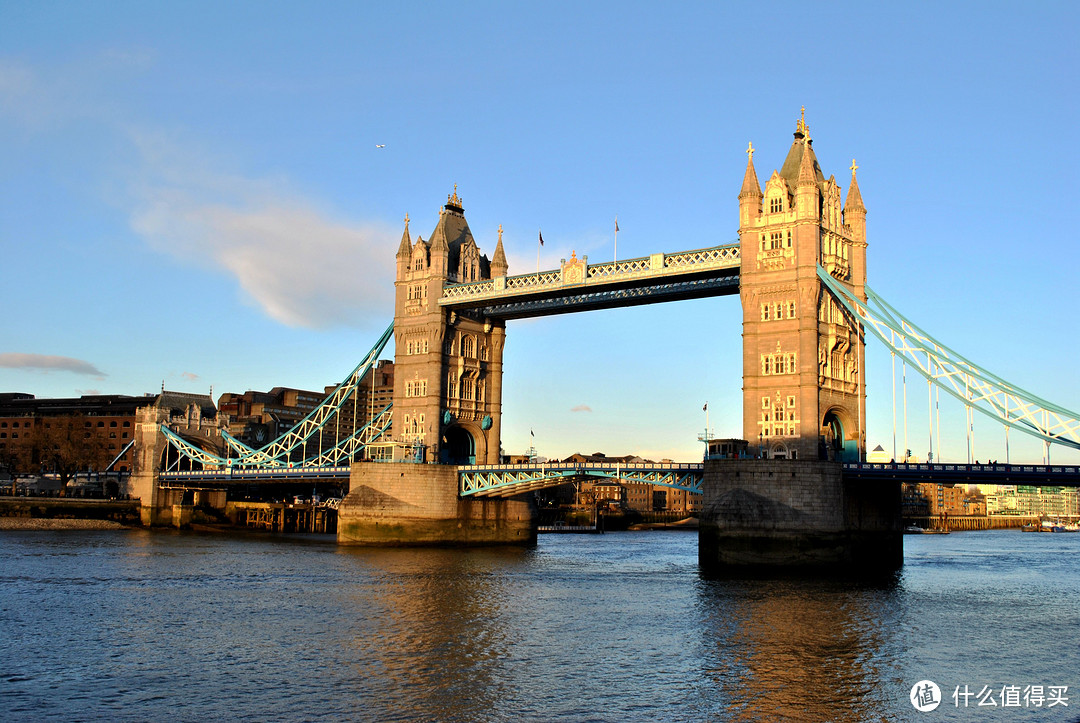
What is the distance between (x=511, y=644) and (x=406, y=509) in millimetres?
45457

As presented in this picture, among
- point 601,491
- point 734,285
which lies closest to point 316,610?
point 734,285

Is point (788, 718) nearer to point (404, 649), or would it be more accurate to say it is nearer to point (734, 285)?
point (404, 649)

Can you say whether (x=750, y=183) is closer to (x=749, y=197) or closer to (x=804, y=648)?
(x=749, y=197)

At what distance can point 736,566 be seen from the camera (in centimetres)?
6259

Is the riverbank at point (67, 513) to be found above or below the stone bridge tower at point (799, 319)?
below

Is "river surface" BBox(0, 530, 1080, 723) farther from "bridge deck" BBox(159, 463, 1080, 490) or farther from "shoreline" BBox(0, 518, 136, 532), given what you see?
"shoreline" BBox(0, 518, 136, 532)

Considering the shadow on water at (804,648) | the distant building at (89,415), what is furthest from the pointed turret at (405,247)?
the distant building at (89,415)

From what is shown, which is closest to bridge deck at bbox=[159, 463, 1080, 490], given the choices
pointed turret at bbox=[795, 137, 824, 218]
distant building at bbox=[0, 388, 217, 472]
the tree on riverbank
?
pointed turret at bbox=[795, 137, 824, 218]

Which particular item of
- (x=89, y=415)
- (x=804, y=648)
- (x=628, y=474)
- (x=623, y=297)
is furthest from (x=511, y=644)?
(x=89, y=415)

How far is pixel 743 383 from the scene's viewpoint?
226 feet

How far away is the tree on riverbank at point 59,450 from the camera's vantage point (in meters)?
131

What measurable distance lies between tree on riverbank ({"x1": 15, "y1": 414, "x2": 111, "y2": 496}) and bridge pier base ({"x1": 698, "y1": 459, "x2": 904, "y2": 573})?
92.4m

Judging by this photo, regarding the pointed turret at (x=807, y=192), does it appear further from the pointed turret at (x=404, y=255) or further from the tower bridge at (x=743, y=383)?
the pointed turret at (x=404, y=255)

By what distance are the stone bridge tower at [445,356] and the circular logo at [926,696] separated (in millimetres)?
57636
